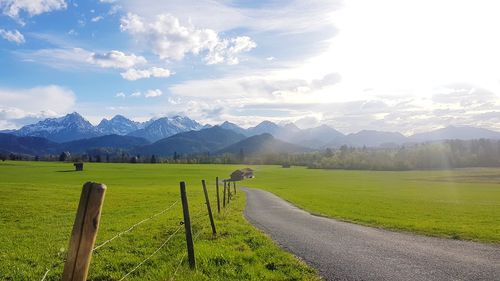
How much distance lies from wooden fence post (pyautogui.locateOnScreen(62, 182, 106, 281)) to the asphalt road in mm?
9951

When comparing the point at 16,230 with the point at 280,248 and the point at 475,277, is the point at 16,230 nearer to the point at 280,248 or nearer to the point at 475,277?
the point at 280,248

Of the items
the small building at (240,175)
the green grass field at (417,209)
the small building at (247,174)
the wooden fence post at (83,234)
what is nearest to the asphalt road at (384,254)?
the green grass field at (417,209)

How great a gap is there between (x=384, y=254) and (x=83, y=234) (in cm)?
1525

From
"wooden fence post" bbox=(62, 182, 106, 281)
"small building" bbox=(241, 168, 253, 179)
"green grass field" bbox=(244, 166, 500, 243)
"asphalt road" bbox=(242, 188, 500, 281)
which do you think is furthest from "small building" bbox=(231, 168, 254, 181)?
"wooden fence post" bbox=(62, 182, 106, 281)

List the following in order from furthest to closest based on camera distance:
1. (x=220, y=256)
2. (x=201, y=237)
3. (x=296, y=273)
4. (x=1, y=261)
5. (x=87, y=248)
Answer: (x=201, y=237) < (x=1, y=261) < (x=220, y=256) < (x=296, y=273) < (x=87, y=248)

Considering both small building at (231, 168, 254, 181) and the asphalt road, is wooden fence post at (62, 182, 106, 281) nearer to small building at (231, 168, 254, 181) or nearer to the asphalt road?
the asphalt road

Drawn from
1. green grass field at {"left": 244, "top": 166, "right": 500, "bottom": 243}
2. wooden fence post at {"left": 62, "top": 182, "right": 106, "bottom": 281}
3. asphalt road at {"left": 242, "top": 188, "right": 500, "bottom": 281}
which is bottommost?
green grass field at {"left": 244, "top": 166, "right": 500, "bottom": 243}

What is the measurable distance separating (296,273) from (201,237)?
7.84 m

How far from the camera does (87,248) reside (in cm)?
569

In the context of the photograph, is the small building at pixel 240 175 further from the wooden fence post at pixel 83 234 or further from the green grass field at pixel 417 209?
the wooden fence post at pixel 83 234

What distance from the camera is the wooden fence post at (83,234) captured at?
561cm

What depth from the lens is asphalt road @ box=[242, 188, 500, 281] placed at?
14.4m

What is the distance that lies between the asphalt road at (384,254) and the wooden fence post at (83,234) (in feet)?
32.6

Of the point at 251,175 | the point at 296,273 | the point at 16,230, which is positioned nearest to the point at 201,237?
the point at 296,273
